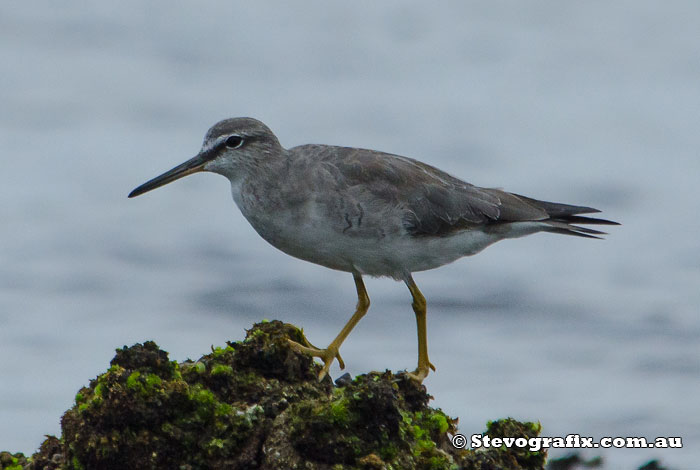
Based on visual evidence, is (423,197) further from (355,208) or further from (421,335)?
(421,335)

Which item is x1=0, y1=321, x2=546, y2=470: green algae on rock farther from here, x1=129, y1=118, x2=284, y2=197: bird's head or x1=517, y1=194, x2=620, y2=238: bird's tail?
x1=517, y1=194, x2=620, y2=238: bird's tail

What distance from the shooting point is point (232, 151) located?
9094 mm

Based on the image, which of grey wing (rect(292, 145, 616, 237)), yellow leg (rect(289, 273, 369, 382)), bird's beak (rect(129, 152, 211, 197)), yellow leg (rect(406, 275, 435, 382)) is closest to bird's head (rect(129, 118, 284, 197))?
bird's beak (rect(129, 152, 211, 197))

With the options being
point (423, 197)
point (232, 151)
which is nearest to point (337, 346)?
point (423, 197)

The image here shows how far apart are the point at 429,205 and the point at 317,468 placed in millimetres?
4203

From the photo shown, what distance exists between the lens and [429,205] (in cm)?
937

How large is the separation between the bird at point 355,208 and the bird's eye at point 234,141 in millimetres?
12

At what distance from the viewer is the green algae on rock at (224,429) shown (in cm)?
574

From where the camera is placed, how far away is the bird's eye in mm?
9094

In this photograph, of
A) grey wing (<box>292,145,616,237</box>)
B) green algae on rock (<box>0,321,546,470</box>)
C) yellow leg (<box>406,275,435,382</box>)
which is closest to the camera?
green algae on rock (<box>0,321,546,470</box>)

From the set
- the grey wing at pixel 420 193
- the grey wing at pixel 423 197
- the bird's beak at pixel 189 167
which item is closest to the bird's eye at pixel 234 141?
the bird's beak at pixel 189 167

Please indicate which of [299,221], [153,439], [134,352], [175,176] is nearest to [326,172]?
[299,221]

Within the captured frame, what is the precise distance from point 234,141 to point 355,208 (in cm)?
142

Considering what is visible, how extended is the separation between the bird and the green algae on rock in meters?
2.11
